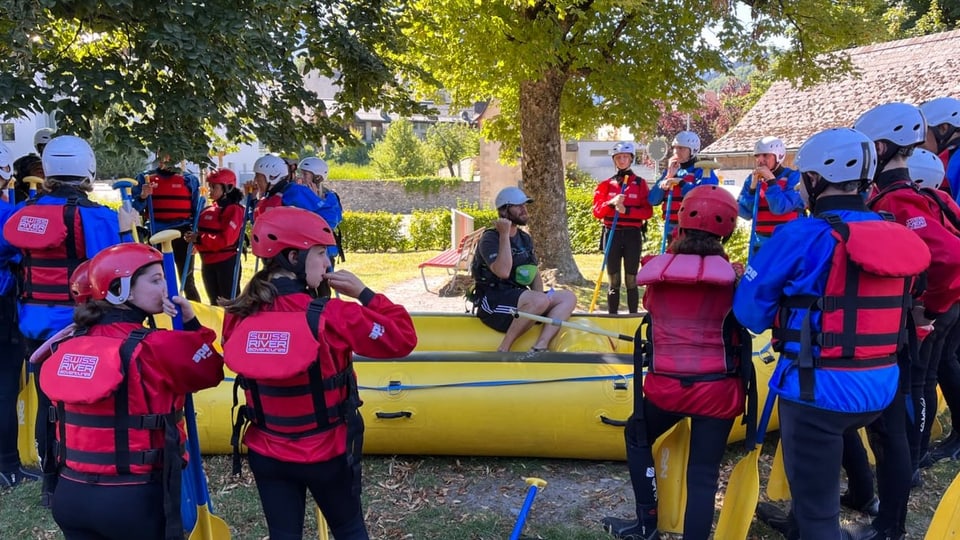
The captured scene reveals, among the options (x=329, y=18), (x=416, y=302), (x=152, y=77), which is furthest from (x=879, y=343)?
(x=416, y=302)

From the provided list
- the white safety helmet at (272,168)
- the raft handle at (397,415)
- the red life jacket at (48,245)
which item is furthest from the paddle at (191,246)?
the raft handle at (397,415)

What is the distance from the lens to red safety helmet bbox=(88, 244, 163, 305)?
2.39 meters

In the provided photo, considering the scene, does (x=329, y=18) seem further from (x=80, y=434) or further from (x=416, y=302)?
(x=416, y=302)

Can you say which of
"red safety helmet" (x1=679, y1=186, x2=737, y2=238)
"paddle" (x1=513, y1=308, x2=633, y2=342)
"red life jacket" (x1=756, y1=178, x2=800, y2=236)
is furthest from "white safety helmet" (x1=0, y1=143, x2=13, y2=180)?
"red life jacket" (x1=756, y1=178, x2=800, y2=236)

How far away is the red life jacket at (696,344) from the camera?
3051mm

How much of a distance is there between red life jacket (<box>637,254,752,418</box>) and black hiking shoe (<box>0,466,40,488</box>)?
13.0 ft

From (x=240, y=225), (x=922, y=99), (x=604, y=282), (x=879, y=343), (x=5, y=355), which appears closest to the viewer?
(x=879, y=343)

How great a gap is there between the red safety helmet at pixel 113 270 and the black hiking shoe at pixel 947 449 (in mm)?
4794

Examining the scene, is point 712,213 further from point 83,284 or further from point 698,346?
point 83,284

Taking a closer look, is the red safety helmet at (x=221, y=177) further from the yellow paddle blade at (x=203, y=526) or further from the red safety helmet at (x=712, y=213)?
the red safety helmet at (x=712, y=213)

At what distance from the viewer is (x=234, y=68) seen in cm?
438

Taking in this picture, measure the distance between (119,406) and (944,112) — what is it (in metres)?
4.86

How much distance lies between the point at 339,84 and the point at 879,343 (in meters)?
4.85

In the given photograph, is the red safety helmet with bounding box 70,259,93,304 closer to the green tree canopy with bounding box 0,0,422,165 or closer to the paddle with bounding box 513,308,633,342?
the green tree canopy with bounding box 0,0,422,165
